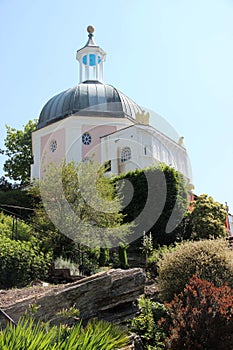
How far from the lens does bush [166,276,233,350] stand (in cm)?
654

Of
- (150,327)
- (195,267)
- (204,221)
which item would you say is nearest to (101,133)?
(204,221)

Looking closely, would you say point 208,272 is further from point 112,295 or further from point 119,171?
point 119,171

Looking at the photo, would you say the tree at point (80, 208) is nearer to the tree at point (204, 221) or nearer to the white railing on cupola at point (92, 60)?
the tree at point (204, 221)

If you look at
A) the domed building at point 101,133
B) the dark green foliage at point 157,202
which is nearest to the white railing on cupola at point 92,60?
the domed building at point 101,133

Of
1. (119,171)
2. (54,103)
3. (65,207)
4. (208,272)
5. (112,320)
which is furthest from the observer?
(54,103)

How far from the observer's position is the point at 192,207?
20.2 m

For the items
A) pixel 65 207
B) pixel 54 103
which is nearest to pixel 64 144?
pixel 54 103

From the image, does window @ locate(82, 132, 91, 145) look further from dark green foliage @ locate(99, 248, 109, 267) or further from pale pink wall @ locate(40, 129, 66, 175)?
dark green foliage @ locate(99, 248, 109, 267)

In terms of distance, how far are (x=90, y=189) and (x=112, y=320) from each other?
29.9 feet

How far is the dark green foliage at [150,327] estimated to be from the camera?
7.72 metres

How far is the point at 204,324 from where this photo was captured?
6.67 meters

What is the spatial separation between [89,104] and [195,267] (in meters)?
20.0

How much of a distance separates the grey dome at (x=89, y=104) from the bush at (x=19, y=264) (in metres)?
16.8

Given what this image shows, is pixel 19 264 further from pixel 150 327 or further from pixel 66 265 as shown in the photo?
pixel 150 327
